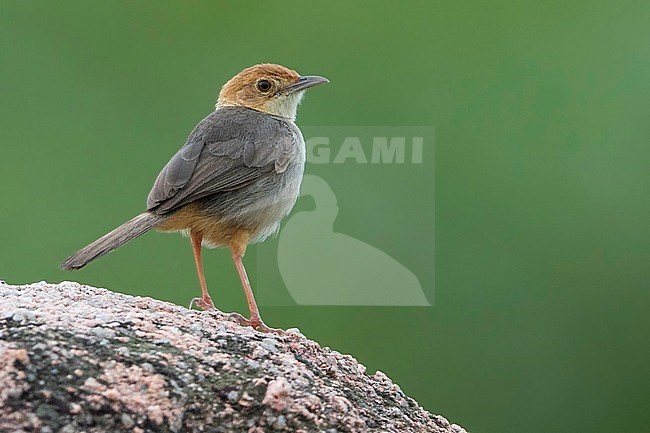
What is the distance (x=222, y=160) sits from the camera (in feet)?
16.0

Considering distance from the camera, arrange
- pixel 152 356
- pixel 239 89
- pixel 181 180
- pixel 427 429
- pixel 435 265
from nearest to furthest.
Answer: pixel 152 356 → pixel 427 429 → pixel 181 180 → pixel 239 89 → pixel 435 265

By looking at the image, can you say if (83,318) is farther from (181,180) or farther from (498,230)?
(498,230)

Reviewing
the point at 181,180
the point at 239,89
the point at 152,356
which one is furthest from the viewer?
the point at 239,89

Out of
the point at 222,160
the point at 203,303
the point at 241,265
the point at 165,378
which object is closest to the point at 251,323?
the point at 203,303

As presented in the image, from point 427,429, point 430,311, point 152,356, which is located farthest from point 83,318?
point 430,311

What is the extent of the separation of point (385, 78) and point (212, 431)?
4116 mm

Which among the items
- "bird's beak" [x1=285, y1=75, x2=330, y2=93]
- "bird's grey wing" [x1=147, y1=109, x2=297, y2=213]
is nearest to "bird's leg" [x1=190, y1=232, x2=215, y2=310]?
"bird's grey wing" [x1=147, y1=109, x2=297, y2=213]

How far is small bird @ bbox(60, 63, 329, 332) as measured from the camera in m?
4.64

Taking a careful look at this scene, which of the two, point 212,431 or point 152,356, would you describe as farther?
point 152,356

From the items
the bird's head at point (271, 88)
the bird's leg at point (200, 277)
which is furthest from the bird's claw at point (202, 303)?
the bird's head at point (271, 88)

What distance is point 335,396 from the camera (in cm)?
318

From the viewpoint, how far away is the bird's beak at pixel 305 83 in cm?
594

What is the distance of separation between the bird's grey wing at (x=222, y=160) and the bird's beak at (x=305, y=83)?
0.55 meters

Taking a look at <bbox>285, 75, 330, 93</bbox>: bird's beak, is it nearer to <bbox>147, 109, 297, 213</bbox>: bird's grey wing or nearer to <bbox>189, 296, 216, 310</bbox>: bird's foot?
<bbox>147, 109, 297, 213</bbox>: bird's grey wing
